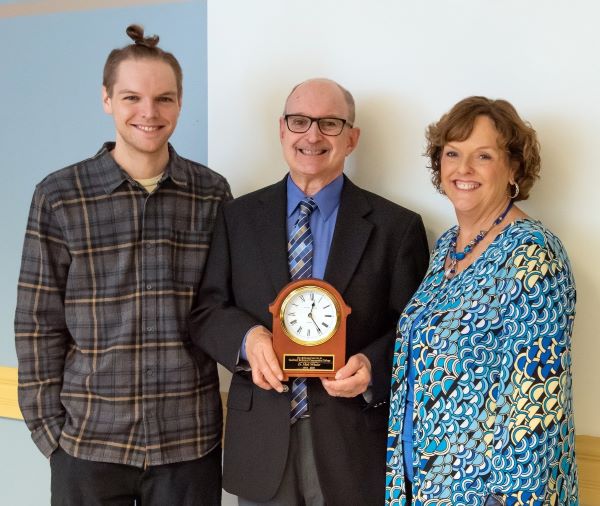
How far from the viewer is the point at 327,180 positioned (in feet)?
7.16

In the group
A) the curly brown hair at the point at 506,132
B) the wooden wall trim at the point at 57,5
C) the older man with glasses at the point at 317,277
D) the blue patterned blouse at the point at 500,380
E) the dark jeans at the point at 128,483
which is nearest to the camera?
the blue patterned blouse at the point at 500,380

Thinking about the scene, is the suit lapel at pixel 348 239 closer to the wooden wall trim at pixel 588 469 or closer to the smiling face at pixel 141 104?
the smiling face at pixel 141 104

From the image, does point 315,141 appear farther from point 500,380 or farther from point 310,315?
point 500,380

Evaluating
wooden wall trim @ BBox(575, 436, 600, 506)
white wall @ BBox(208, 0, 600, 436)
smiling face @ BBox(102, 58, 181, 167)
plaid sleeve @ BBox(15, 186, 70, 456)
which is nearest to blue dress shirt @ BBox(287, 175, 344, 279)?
white wall @ BBox(208, 0, 600, 436)

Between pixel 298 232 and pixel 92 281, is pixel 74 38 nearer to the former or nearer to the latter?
pixel 92 281

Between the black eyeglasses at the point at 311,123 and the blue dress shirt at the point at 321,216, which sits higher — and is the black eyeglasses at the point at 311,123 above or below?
above

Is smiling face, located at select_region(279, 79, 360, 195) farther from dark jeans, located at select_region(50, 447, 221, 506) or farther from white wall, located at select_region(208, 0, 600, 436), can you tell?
dark jeans, located at select_region(50, 447, 221, 506)

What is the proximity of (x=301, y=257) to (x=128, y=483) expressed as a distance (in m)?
0.81

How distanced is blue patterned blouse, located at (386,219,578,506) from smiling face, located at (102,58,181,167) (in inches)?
36.3

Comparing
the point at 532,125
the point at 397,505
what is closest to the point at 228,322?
the point at 397,505

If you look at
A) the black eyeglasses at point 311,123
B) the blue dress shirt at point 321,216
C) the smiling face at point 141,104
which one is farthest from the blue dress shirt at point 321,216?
the smiling face at point 141,104

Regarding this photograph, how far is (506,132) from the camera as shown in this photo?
6.10 feet

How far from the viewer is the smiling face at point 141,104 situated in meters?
2.14

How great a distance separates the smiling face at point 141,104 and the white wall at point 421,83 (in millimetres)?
472
